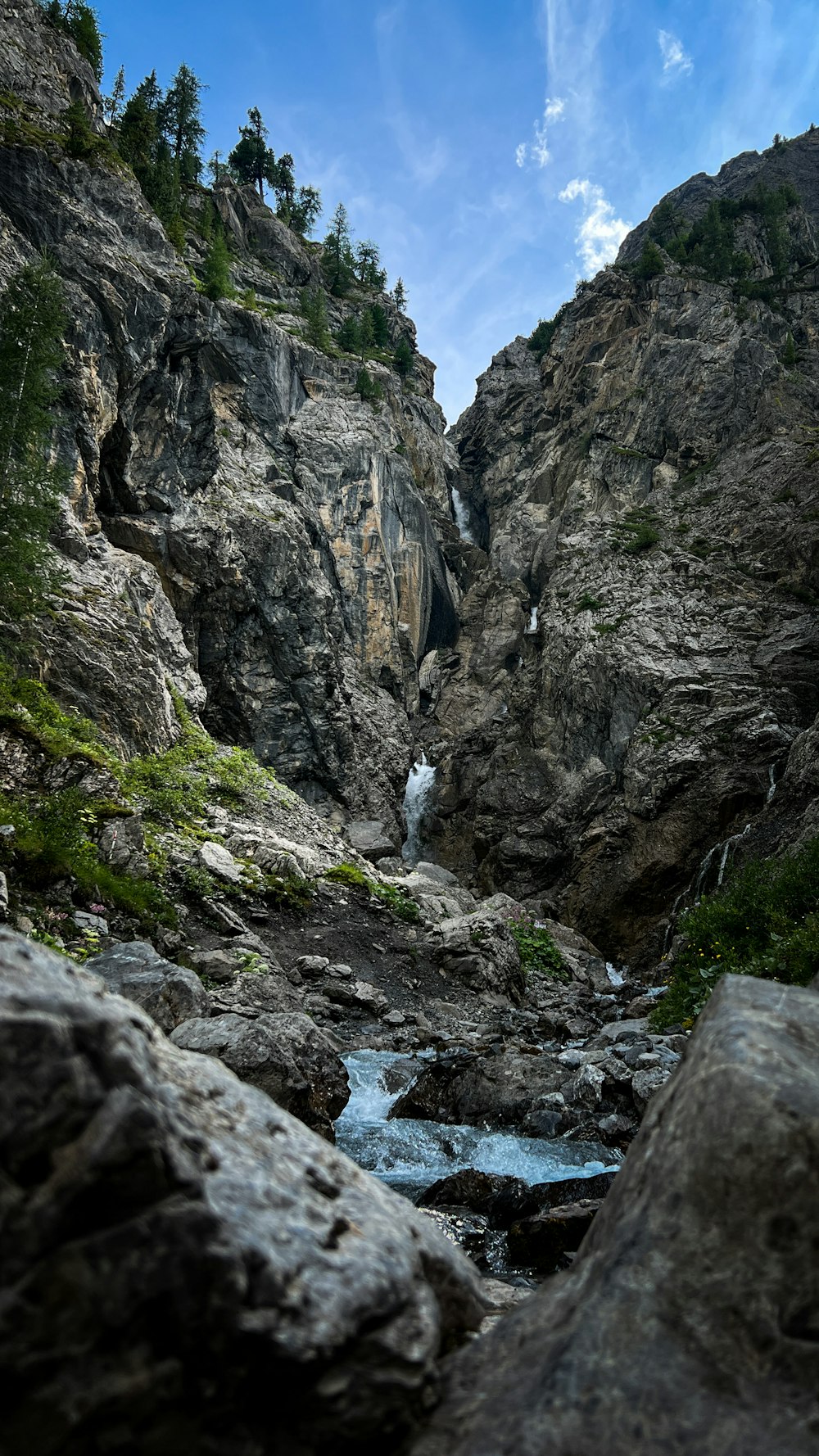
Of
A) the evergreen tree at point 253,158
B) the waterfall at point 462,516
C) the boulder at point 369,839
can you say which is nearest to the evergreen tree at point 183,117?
the evergreen tree at point 253,158

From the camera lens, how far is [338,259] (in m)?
72.7

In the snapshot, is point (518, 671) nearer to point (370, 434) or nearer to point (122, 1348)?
point (370, 434)

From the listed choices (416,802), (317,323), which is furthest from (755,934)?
(317,323)

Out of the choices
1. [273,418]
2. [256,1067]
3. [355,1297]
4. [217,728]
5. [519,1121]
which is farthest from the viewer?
[273,418]

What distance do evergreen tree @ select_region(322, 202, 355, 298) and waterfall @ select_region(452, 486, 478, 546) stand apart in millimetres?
23387

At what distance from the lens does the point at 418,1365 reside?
8.39 ft

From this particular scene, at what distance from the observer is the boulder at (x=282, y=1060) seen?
870 centimetres

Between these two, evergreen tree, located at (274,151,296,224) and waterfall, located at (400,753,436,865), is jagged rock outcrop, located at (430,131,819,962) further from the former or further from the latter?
evergreen tree, located at (274,151,296,224)

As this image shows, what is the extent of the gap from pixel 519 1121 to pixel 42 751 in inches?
469

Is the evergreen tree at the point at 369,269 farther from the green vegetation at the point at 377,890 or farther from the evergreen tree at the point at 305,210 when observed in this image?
the green vegetation at the point at 377,890

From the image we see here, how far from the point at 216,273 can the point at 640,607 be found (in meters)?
33.4

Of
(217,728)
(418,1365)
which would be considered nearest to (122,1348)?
(418,1365)

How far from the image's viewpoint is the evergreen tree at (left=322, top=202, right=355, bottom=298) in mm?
71312

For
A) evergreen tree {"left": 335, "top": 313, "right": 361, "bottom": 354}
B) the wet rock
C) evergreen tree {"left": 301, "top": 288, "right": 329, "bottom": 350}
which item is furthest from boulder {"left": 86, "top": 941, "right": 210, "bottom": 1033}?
evergreen tree {"left": 335, "top": 313, "right": 361, "bottom": 354}
